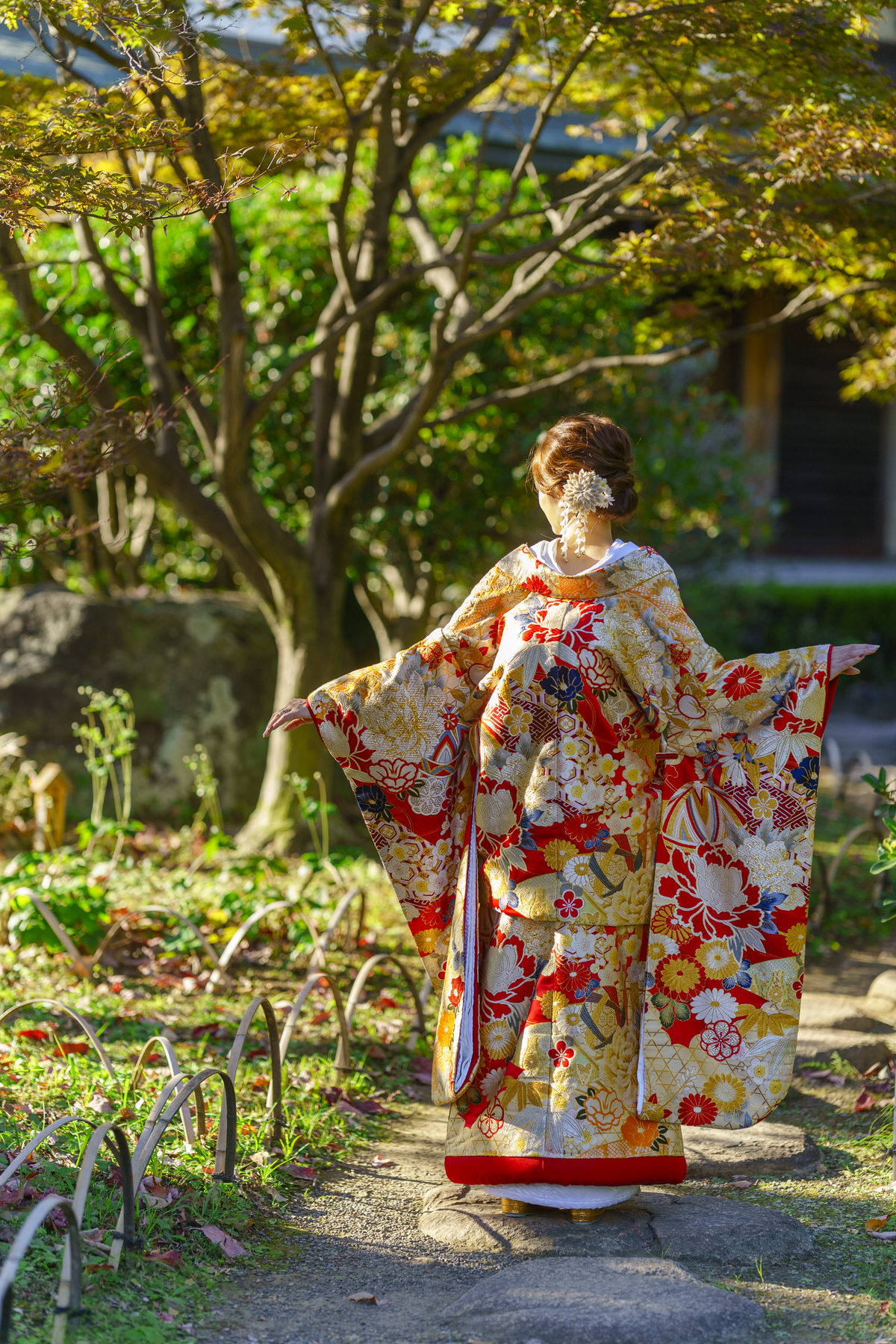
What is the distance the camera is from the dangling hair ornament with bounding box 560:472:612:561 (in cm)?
271

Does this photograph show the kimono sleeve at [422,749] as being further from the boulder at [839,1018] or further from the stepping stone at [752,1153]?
the boulder at [839,1018]

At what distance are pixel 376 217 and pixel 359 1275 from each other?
3.87 metres

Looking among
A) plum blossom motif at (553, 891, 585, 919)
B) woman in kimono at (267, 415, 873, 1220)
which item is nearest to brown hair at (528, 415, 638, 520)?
woman in kimono at (267, 415, 873, 1220)

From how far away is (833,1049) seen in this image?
3.72m

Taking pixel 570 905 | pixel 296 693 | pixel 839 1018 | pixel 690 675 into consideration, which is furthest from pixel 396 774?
pixel 296 693

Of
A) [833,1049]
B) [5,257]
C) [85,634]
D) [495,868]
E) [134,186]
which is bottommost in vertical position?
[833,1049]

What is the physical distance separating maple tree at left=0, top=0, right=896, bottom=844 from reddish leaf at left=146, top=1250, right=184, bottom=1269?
1777mm

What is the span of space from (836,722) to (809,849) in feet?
22.3

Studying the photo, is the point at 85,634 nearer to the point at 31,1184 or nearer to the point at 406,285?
the point at 406,285

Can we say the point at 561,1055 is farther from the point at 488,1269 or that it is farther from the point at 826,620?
the point at 826,620

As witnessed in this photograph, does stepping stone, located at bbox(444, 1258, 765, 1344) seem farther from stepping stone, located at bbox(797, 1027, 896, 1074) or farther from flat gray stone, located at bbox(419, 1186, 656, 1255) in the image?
stepping stone, located at bbox(797, 1027, 896, 1074)

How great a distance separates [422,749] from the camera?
2.94 meters

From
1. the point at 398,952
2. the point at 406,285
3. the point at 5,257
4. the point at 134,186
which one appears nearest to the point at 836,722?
the point at 406,285

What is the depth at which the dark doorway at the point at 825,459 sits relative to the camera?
10.6 meters
